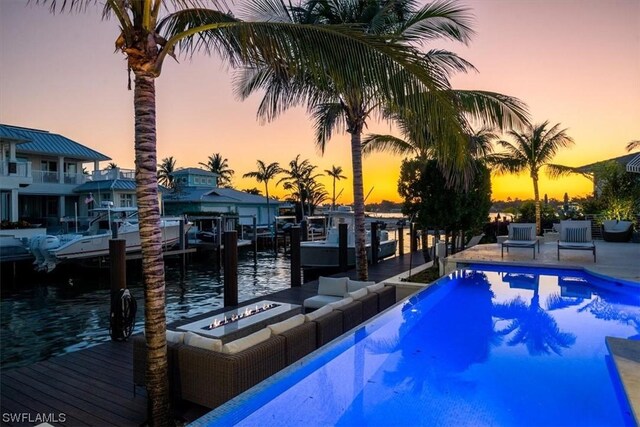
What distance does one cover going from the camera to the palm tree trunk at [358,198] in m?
9.88

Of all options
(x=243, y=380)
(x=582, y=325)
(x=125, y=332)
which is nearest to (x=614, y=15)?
(x=582, y=325)

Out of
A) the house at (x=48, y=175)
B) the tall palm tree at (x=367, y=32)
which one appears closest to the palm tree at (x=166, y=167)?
the house at (x=48, y=175)

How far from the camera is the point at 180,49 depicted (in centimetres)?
514

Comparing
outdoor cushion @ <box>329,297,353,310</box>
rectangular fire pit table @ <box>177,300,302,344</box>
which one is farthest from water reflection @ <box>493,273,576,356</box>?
rectangular fire pit table @ <box>177,300,302,344</box>

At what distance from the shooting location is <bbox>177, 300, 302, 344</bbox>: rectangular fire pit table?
5.37 meters

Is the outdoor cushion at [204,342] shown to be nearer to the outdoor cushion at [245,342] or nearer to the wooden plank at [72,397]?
the outdoor cushion at [245,342]

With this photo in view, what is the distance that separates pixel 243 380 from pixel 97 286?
48.5 feet

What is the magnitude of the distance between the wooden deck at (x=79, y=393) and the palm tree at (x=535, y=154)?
2032cm

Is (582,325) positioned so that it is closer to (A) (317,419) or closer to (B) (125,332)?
(A) (317,419)

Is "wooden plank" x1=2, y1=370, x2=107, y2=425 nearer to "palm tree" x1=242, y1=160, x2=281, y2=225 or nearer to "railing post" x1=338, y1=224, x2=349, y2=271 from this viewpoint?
"railing post" x1=338, y1=224, x2=349, y2=271

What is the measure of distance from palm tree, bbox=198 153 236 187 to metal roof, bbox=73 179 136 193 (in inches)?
1006

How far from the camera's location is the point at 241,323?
578cm

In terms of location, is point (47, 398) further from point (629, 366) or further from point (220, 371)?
point (629, 366)

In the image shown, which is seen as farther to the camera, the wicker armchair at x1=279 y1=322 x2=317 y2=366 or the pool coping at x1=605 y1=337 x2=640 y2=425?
the wicker armchair at x1=279 y1=322 x2=317 y2=366
